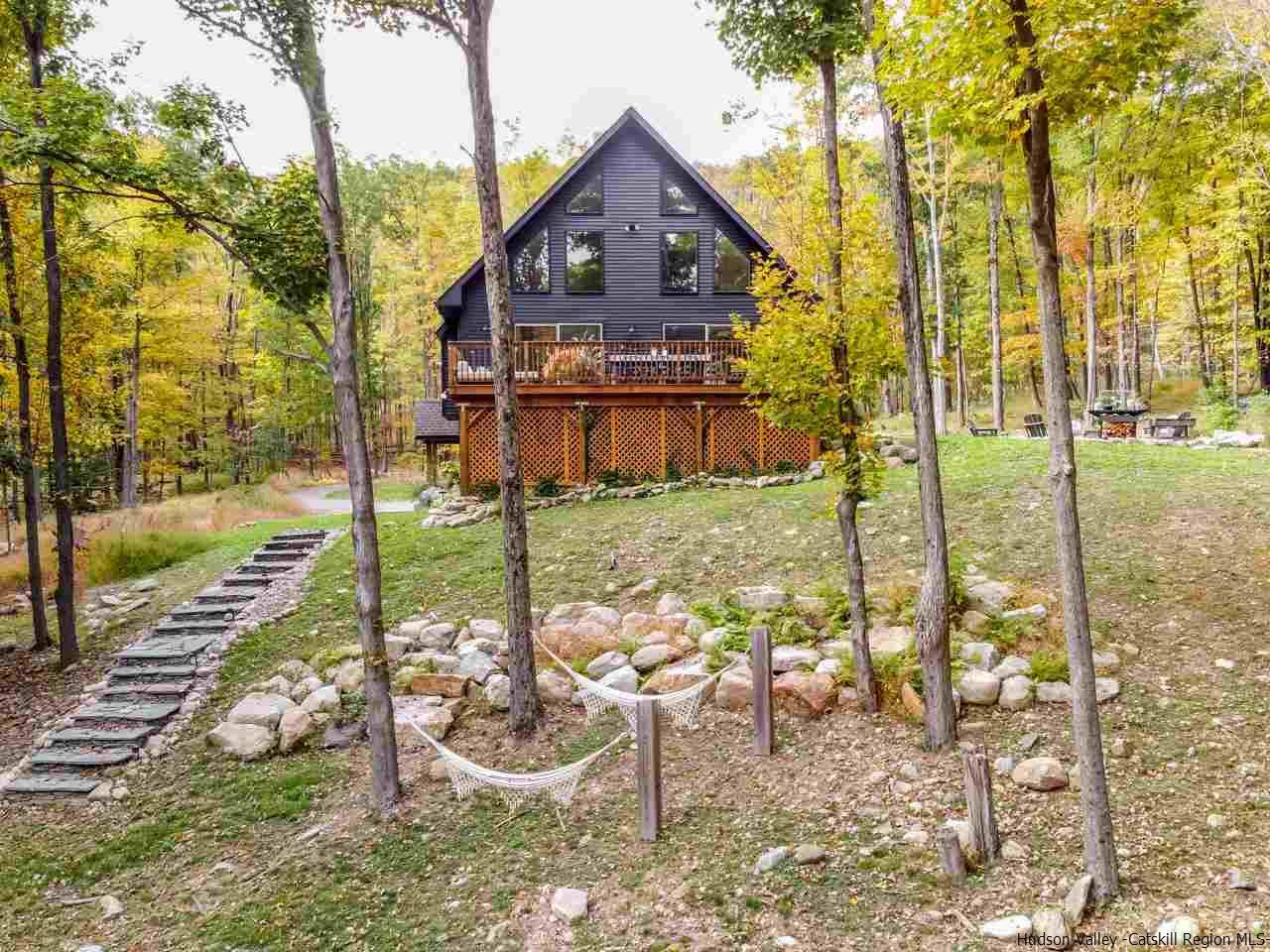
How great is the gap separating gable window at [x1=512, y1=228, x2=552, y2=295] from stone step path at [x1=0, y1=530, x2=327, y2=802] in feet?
33.4

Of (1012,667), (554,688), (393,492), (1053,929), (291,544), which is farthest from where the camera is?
(393,492)

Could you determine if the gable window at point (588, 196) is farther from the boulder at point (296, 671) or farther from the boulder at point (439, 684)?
the boulder at point (439, 684)

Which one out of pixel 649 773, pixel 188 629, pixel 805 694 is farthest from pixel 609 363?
pixel 649 773

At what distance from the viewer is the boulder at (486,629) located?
27.7 feet

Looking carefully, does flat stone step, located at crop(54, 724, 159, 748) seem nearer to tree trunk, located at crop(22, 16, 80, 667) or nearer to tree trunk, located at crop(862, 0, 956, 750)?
tree trunk, located at crop(22, 16, 80, 667)

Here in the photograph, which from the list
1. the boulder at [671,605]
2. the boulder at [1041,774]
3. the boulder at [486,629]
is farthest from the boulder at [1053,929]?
the boulder at [486,629]

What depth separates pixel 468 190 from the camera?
111 feet

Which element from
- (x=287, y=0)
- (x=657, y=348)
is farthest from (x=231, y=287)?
(x=287, y=0)

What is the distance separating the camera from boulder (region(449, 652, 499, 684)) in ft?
25.1

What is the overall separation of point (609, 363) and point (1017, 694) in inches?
483

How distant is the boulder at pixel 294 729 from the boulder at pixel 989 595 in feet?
22.7

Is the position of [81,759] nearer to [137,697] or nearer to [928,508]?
[137,697]

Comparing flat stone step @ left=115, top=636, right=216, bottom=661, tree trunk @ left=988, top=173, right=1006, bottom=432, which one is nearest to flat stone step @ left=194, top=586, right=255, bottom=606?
flat stone step @ left=115, top=636, right=216, bottom=661

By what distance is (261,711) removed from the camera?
7.34 metres
